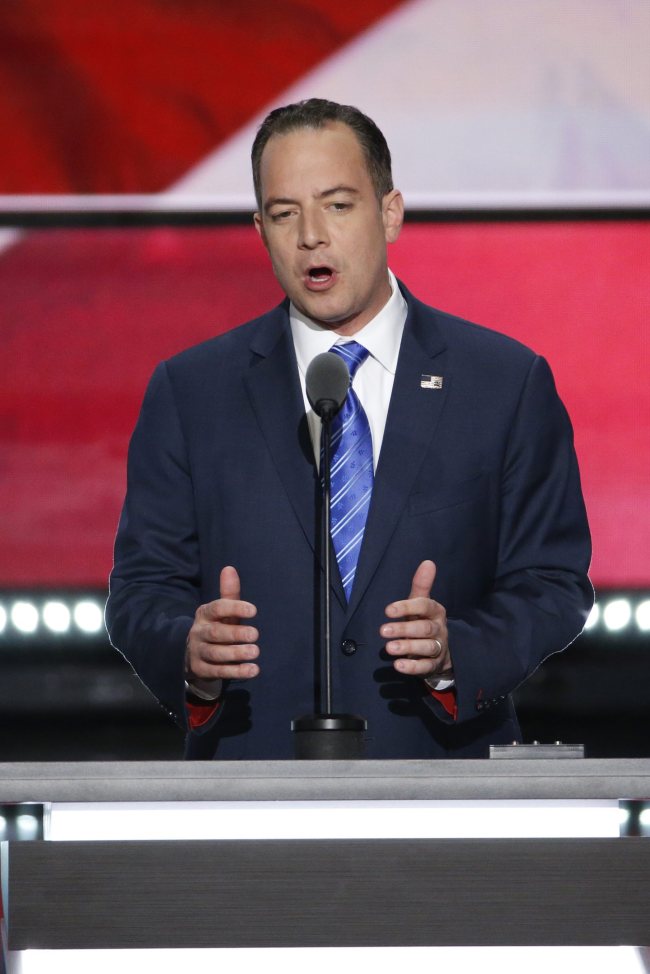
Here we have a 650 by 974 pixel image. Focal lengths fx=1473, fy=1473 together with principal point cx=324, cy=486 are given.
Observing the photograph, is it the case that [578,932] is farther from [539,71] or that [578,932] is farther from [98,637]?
[539,71]

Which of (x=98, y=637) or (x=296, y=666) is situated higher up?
(x=98, y=637)

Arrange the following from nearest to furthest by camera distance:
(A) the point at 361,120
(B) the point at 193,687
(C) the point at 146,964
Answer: (C) the point at 146,964, (B) the point at 193,687, (A) the point at 361,120

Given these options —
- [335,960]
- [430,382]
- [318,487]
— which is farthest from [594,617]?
[335,960]

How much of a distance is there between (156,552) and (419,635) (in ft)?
1.93

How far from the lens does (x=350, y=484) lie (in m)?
2.19

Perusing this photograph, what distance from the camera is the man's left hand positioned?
1740mm

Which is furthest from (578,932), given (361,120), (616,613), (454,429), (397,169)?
(397,169)

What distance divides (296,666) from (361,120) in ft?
2.80

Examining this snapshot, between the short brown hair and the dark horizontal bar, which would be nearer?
the short brown hair

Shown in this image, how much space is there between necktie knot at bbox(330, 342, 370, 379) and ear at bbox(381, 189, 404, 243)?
192 millimetres

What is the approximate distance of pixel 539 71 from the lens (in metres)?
3.34

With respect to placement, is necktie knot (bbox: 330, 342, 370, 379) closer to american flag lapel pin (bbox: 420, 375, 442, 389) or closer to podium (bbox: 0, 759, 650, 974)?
american flag lapel pin (bbox: 420, 375, 442, 389)

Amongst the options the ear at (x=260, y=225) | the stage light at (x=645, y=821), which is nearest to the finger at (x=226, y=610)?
the stage light at (x=645, y=821)

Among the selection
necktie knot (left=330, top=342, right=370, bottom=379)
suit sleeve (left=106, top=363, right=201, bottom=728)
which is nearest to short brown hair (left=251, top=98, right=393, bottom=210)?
necktie knot (left=330, top=342, right=370, bottom=379)
